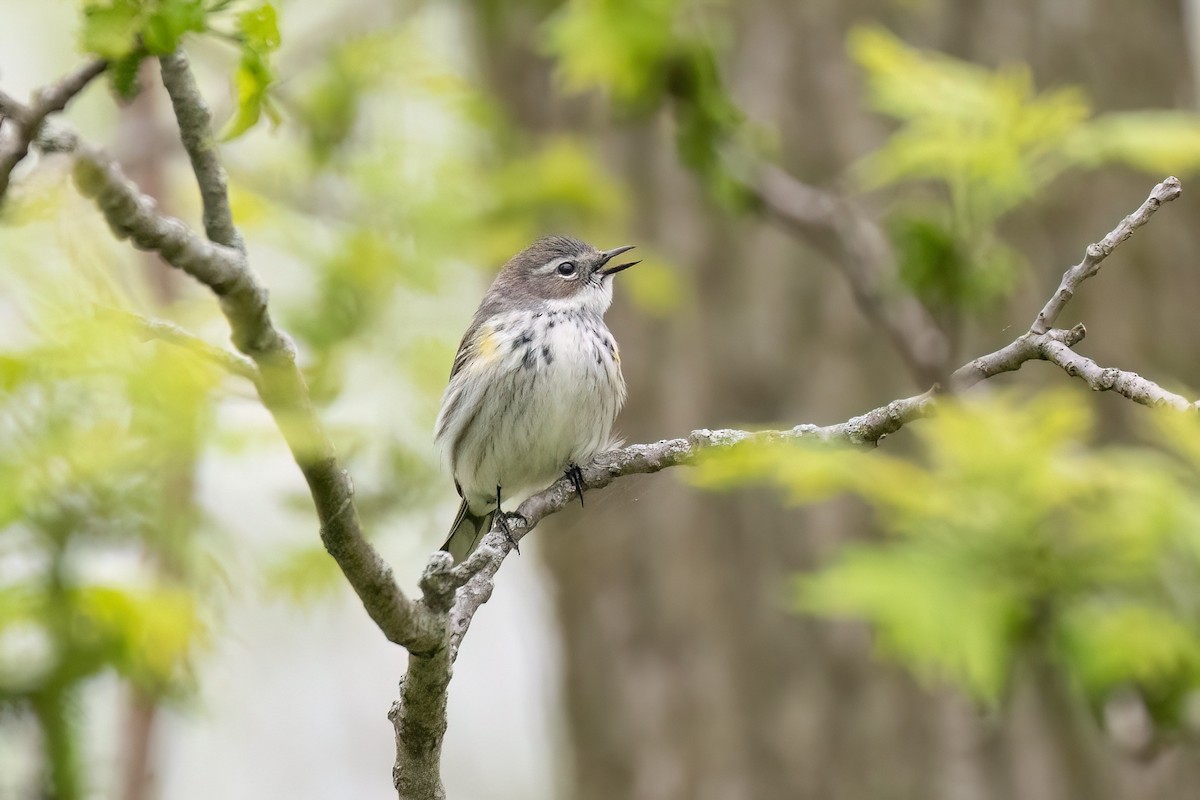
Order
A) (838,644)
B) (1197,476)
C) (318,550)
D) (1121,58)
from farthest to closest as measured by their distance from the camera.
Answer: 1. (1121,58)
2. (838,644)
3. (318,550)
4. (1197,476)

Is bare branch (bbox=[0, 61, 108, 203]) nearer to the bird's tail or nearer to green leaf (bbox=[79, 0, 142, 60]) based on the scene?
green leaf (bbox=[79, 0, 142, 60])

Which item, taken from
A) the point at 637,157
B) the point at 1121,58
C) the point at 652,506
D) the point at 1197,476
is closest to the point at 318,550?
the point at 652,506

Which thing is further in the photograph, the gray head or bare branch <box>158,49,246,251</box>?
the gray head

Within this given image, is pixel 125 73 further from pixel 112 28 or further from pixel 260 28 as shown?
pixel 260 28

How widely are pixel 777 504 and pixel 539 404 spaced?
210cm

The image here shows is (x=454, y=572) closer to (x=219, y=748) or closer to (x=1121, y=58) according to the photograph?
(x=1121, y=58)

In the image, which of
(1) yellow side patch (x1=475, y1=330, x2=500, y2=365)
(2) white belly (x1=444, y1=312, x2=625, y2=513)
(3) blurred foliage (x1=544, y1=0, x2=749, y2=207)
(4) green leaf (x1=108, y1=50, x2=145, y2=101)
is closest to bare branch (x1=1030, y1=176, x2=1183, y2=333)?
(4) green leaf (x1=108, y1=50, x2=145, y2=101)

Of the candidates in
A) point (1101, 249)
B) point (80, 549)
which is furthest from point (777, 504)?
point (1101, 249)

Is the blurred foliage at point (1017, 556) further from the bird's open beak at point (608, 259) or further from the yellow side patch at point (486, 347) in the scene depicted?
the bird's open beak at point (608, 259)

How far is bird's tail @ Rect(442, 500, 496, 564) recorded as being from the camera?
5.48 meters

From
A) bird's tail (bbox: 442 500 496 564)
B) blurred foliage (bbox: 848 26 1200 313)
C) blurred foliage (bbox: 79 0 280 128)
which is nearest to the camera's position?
Result: blurred foliage (bbox: 79 0 280 128)

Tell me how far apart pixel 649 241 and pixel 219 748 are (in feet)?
31.4

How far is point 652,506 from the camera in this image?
6.93 meters

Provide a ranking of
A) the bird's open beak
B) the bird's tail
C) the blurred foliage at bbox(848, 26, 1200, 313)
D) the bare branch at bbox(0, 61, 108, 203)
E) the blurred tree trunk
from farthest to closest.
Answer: the blurred tree trunk → the bird's open beak → the bird's tail → the blurred foliage at bbox(848, 26, 1200, 313) → the bare branch at bbox(0, 61, 108, 203)
